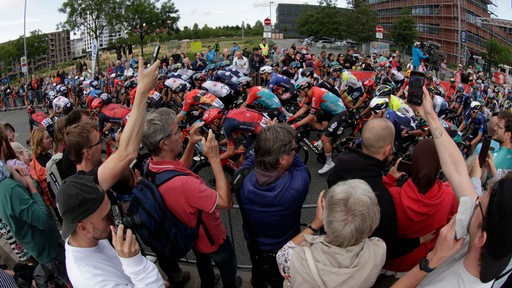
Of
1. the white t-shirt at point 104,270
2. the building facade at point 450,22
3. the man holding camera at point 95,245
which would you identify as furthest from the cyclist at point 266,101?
the building facade at point 450,22

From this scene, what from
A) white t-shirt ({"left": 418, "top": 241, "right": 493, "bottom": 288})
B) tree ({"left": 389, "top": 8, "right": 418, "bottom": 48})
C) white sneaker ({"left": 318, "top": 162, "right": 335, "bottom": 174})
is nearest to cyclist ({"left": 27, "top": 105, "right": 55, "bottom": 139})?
white sneaker ({"left": 318, "top": 162, "right": 335, "bottom": 174})

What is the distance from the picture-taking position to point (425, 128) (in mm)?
6699

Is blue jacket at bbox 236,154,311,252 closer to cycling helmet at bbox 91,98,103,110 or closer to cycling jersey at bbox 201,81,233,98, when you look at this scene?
cycling jersey at bbox 201,81,233,98

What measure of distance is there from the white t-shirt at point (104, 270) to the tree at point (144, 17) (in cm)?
4030

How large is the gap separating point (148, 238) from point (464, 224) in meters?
2.18

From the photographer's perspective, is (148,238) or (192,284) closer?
(148,238)

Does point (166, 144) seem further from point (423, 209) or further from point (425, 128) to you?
point (425, 128)

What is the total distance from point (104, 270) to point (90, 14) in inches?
1737

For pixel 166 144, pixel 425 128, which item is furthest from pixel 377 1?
pixel 166 144

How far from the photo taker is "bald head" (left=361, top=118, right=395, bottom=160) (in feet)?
8.91

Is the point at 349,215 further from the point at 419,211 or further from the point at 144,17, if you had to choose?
the point at 144,17

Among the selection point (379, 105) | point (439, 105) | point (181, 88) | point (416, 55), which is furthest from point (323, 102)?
point (416, 55)

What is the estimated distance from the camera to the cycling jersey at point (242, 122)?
5.73 meters

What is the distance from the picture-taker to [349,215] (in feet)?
5.85
